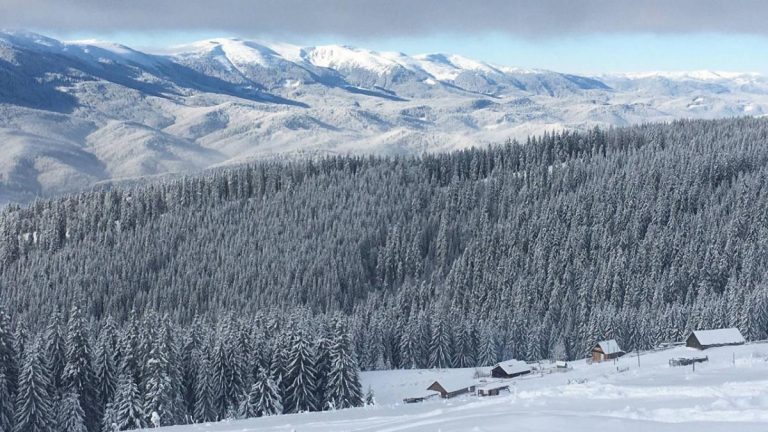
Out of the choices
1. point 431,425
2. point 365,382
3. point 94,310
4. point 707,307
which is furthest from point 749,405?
point 94,310

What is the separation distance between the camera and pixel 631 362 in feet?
244

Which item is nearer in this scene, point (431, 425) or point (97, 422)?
point (431, 425)

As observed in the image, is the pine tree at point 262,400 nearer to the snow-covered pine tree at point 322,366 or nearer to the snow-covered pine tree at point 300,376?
the snow-covered pine tree at point 300,376

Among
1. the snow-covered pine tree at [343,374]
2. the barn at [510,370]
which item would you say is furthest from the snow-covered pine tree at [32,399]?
the barn at [510,370]

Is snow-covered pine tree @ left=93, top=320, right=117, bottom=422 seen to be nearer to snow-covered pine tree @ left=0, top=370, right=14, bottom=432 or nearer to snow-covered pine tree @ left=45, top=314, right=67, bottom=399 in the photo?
snow-covered pine tree @ left=45, top=314, right=67, bottom=399

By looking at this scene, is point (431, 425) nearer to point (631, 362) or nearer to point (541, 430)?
point (541, 430)

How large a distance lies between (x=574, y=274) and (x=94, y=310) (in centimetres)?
11250

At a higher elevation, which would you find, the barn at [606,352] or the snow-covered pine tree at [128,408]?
the snow-covered pine tree at [128,408]

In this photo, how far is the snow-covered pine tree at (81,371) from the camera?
7050 centimetres

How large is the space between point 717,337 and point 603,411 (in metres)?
59.5

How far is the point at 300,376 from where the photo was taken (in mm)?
76000

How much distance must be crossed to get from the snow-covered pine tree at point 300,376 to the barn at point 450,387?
671 inches

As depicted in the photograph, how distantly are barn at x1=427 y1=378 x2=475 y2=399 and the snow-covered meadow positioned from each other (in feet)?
133

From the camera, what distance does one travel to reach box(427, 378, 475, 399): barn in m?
87.5
